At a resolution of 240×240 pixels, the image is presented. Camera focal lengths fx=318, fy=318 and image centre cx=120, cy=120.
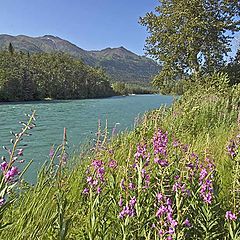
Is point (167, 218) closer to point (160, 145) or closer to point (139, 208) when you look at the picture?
point (139, 208)

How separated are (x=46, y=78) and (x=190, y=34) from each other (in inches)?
2862

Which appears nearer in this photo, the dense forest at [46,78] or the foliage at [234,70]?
the foliage at [234,70]

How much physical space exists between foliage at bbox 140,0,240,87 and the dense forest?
173 feet

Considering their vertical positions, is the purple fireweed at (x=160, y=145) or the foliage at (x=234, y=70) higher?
the foliage at (x=234, y=70)

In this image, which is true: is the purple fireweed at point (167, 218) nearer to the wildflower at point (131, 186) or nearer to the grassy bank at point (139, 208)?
the grassy bank at point (139, 208)

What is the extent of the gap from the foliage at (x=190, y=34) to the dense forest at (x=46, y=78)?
173 ft

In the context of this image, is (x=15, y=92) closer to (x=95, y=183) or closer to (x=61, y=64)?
(x=61, y=64)

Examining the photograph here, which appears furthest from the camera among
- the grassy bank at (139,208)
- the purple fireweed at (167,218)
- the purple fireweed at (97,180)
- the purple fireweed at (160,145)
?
the purple fireweed at (160,145)

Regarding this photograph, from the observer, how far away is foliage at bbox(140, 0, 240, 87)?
50.7 feet

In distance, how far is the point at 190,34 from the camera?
50.5 feet

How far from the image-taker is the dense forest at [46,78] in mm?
68875

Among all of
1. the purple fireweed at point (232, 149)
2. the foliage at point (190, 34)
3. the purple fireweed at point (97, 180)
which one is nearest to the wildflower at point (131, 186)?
the purple fireweed at point (97, 180)

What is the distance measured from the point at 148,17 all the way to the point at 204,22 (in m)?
3.60

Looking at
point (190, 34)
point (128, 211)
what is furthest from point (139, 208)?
point (190, 34)
